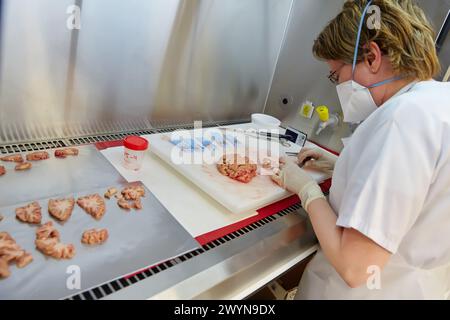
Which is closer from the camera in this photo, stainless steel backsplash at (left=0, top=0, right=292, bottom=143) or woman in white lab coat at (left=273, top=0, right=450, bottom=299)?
woman in white lab coat at (left=273, top=0, right=450, bottom=299)

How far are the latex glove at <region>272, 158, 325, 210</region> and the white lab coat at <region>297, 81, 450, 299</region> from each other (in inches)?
6.8

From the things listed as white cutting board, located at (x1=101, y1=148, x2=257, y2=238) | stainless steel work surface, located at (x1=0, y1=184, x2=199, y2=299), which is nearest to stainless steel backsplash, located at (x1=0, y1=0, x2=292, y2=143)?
white cutting board, located at (x1=101, y1=148, x2=257, y2=238)

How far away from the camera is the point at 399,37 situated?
803 mm

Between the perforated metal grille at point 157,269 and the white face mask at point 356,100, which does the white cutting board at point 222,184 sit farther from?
the white face mask at point 356,100

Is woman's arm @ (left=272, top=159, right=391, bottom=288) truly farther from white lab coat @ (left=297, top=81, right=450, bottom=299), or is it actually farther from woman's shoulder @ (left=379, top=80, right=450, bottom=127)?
woman's shoulder @ (left=379, top=80, right=450, bottom=127)

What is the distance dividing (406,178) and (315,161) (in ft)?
2.25

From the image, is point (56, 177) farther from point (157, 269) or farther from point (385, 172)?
point (385, 172)

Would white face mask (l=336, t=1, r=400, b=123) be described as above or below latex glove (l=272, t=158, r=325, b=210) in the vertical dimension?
above

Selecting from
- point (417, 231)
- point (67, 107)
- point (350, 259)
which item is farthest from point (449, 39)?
point (67, 107)

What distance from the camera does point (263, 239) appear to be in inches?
34.7

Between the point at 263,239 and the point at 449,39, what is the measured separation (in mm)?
1207

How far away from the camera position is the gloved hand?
1298mm

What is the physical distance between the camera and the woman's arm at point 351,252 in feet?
2.23
